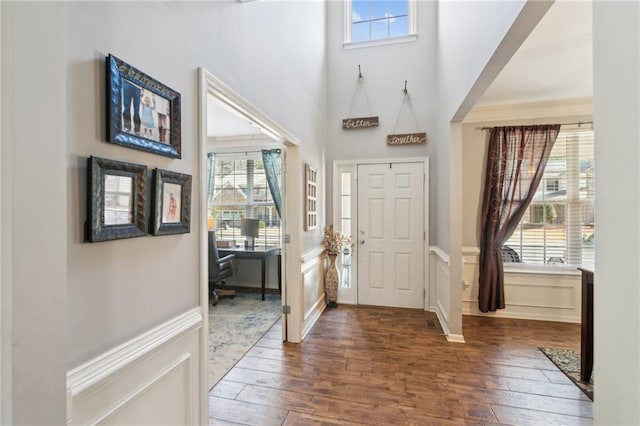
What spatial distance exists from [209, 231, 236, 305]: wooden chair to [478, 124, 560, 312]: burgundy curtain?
3374 millimetres

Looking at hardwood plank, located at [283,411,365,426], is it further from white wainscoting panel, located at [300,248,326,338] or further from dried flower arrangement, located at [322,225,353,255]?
dried flower arrangement, located at [322,225,353,255]

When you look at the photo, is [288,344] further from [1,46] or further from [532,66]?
[532,66]

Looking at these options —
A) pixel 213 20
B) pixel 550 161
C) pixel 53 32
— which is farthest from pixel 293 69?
pixel 550 161

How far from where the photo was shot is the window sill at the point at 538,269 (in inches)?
141

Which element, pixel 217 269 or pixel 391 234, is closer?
pixel 217 269

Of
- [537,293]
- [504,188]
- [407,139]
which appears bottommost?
[537,293]

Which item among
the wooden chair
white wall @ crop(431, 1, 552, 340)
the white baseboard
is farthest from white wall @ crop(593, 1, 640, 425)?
the wooden chair

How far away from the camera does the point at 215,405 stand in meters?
2.02

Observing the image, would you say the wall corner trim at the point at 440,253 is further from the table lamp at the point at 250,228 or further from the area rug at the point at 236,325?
the table lamp at the point at 250,228

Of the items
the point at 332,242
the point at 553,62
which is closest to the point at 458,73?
the point at 553,62

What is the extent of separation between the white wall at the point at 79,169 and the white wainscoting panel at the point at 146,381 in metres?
0.05

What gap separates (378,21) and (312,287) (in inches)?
154

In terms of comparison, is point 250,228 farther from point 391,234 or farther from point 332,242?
point 391,234

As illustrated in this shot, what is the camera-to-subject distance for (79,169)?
92cm
